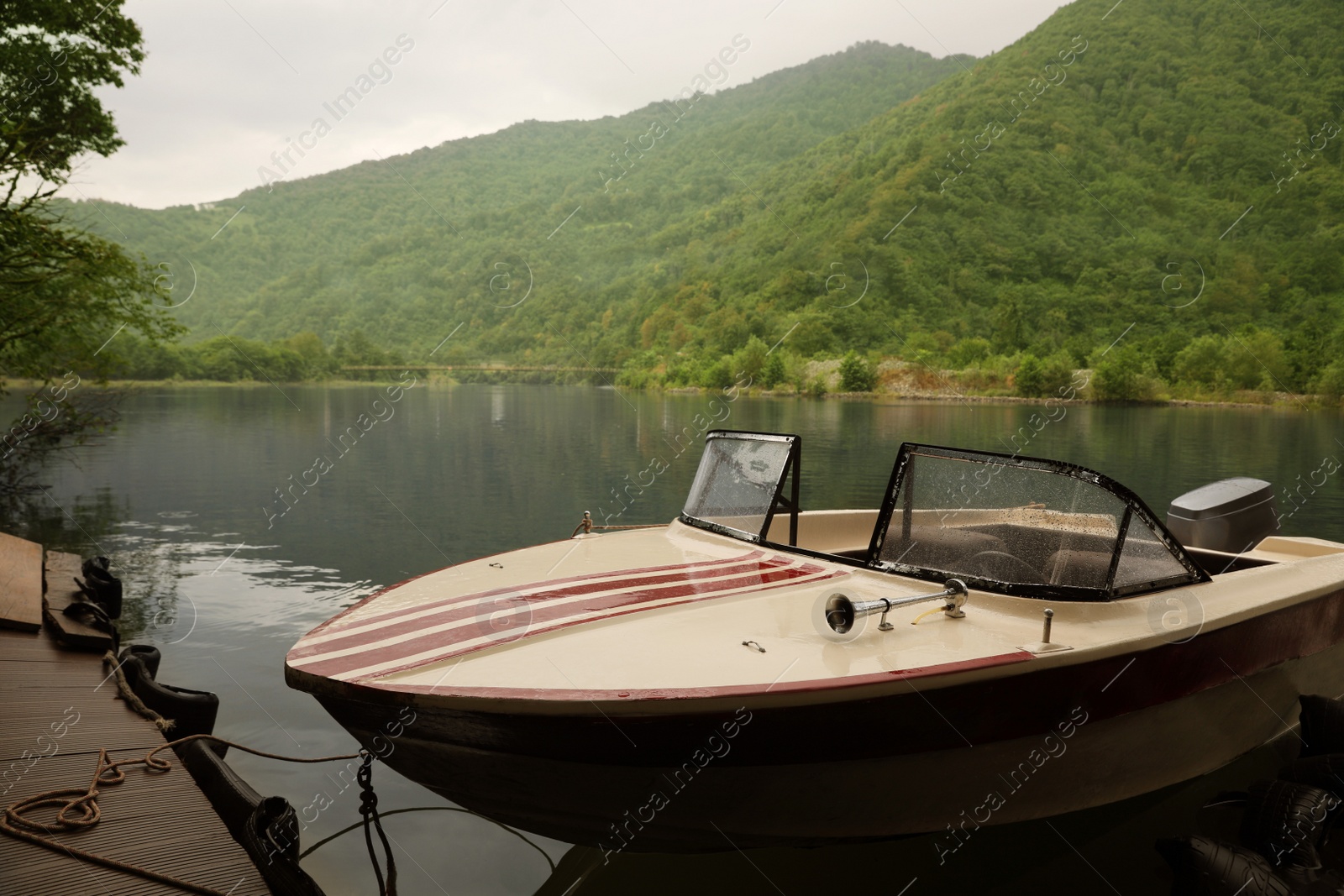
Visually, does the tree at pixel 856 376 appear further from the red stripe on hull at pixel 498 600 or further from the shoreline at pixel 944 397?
the red stripe on hull at pixel 498 600

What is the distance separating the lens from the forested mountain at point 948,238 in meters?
63.0

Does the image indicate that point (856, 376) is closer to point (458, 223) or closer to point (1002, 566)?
point (458, 223)

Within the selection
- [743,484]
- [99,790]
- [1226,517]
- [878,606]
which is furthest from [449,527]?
[878,606]

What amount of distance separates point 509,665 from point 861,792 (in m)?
1.54

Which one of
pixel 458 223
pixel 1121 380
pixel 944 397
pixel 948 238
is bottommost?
pixel 944 397

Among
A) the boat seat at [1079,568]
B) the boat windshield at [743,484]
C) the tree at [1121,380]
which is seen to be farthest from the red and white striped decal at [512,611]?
the tree at [1121,380]

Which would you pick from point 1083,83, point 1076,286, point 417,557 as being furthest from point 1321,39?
point 417,557

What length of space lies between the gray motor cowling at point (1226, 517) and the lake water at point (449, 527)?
66.6 inches

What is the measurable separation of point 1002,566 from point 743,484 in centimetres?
162

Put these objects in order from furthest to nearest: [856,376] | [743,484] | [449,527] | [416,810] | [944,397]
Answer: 1. [944,397]
2. [856,376]
3. [449,527]
4. [743,484]
5. [416,810]

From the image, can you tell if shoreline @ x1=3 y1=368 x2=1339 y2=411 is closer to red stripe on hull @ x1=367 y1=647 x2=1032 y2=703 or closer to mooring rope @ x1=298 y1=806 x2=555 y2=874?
mooring rope @ x1=298 y1=806 x2=555 y2=874

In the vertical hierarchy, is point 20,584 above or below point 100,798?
below

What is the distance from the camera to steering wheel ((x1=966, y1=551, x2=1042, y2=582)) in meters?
3.80

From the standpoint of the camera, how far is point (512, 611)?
3.68 meters
